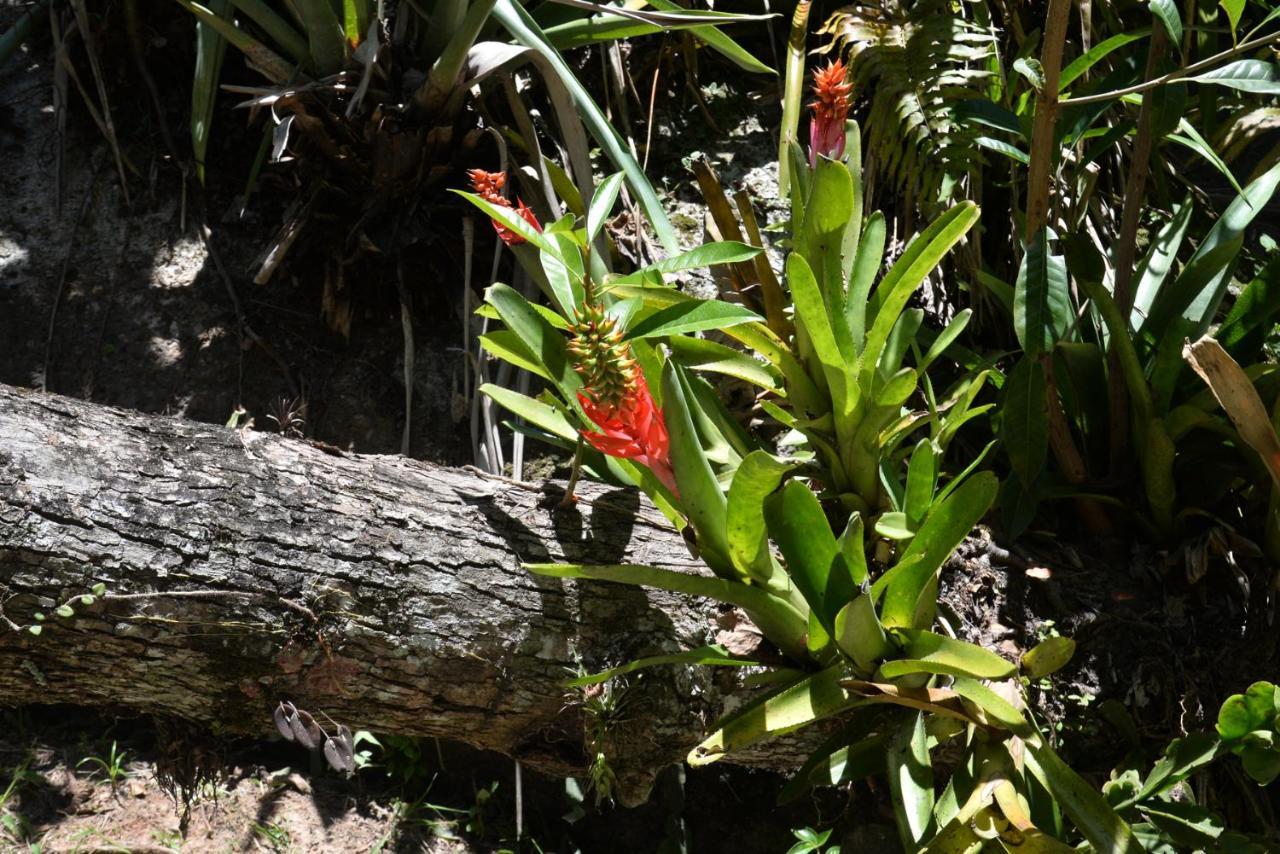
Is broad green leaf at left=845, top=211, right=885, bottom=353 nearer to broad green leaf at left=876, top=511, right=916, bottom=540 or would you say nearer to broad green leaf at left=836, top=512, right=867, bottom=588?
broad green leaf at left=876, top=511, right=916, bottom=540

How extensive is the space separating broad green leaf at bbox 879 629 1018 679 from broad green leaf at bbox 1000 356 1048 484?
17.0 inches

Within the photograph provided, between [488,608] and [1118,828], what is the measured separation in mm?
817

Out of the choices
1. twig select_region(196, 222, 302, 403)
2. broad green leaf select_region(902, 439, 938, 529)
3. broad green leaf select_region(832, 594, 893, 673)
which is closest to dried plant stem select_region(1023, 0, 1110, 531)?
broad green leaf select_region(902, 439, 938, 529)

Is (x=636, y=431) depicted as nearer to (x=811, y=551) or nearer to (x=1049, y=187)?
(x=811, y=551)

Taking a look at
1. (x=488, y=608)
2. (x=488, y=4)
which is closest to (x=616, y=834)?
(x=488, y=608)

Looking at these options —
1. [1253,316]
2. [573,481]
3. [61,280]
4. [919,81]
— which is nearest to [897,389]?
[573,481]

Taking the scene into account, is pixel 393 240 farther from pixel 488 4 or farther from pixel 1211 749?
pixel 1211 749

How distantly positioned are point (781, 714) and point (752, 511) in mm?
258

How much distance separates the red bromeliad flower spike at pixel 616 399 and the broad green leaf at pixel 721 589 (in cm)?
11

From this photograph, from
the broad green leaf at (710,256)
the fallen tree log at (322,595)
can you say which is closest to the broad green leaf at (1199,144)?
the broad green leaf at (710,256)

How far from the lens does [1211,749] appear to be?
1340 millimetres

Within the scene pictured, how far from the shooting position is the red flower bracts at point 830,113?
Answer: 144 centimetres

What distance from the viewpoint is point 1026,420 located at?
1596mm

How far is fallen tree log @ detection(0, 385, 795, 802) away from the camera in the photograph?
123cm
